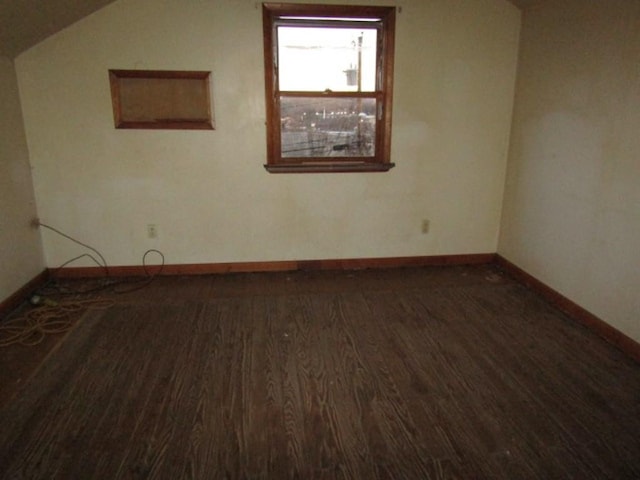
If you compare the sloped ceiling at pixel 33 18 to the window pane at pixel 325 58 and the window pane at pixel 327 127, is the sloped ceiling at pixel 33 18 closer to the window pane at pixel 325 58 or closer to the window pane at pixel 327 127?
the window pane at pixel 325 58

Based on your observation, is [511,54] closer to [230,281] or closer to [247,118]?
[247,118]

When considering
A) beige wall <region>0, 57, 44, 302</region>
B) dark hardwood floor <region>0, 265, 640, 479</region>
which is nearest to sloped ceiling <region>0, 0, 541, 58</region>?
beige wall <region>0, 57, 44, 302</region>

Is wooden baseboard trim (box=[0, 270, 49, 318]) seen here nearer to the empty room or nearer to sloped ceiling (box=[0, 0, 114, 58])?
the empty room

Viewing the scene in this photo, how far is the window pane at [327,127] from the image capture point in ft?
10.9

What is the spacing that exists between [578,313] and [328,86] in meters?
2.38

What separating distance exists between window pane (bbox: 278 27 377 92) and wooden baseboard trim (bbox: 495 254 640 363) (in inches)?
76.0

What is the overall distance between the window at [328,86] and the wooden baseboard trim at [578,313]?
1.37 m

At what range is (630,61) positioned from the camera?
2.35m

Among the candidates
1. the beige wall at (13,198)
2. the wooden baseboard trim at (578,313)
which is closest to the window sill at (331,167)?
the wooden baseboard trim at (578,313)

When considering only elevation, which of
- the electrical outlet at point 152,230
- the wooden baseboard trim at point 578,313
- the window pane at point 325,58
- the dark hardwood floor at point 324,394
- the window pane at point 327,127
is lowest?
the dark hardwood floor at point 324,394

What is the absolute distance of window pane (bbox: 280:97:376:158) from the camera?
10.9 ft

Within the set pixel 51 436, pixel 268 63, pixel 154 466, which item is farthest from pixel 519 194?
pixel 51 436

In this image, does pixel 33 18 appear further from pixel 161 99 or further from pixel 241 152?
pixel 241 152

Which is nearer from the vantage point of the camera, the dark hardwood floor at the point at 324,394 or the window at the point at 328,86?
the dark hardwood floor at the point at 324,394
